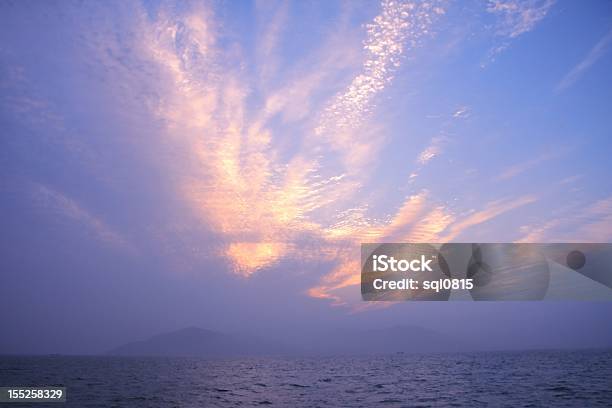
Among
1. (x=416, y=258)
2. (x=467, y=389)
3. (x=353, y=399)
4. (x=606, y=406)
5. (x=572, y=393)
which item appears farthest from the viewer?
(x=467, y=389)

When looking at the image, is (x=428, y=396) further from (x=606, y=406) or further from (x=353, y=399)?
(x=606, y=406)

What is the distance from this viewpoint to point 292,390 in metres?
51.2

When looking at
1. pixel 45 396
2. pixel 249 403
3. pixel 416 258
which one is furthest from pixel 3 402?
pixel 416 258

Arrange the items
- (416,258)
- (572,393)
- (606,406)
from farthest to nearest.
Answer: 1. (572,393)
2. (416,258)
3. (606,406)

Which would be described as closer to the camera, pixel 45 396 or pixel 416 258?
pixel 416 258

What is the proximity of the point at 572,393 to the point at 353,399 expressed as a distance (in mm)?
22052

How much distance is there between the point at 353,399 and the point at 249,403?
31.4 feet

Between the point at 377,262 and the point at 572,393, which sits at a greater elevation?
the point at 377,262

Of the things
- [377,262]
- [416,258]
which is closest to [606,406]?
[416,258]

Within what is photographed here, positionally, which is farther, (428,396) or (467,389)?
(467,389)

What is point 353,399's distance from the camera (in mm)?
40969

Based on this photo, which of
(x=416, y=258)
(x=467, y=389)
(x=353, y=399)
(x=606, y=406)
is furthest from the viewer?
(x=467, y=389)

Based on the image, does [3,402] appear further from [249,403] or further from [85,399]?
[249,403]

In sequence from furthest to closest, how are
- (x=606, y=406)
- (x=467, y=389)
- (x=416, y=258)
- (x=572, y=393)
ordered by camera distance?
(x=467, y=389), (x=572, y=393), (x=416, y=258), (x=606, y=406)
